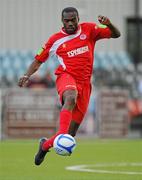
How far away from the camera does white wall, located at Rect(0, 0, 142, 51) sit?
2916cm

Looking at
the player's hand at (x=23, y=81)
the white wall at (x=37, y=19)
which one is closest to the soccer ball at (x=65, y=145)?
the player's hand at (x=23, y=81)

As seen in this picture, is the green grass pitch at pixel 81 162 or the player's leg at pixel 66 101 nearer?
the player's leg at pixel 66 101

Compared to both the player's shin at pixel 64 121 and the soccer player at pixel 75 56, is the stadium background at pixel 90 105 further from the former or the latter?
the player's shin at pixel 64 121

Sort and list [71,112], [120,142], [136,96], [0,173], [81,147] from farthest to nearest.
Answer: [136,96] < [120,142] < [81,147] < [0,173] < [71,112]

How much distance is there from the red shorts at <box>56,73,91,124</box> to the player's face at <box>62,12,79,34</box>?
600mm

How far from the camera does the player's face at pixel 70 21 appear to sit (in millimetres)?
10352

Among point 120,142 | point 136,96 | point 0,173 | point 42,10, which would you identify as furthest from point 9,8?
point 0,173

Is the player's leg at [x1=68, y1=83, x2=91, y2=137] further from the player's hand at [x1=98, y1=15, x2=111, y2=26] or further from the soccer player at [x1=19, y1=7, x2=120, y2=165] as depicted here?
the player's hand at [x1=98, y1=15, x2=111, y2=26]

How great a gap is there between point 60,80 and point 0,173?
6.75 ft

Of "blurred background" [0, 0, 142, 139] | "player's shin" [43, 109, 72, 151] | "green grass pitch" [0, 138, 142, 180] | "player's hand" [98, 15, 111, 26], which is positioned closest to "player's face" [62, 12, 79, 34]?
"player's hand" [98, 15, 111, 26]

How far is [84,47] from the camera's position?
35.1 feet

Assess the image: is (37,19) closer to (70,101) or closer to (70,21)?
(70,21)

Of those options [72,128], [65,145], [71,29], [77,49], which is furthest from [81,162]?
[65,145]

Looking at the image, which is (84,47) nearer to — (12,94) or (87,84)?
(87,84)
